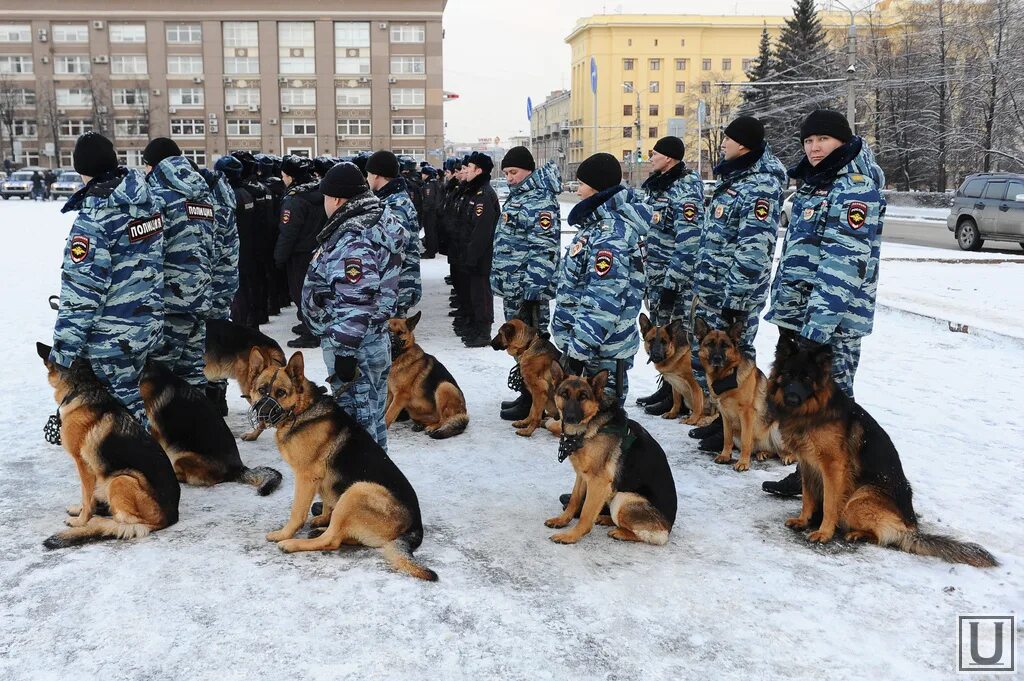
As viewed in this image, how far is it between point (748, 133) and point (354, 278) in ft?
10.3

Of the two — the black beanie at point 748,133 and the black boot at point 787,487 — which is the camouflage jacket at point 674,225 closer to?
the black beanie at point 748,133

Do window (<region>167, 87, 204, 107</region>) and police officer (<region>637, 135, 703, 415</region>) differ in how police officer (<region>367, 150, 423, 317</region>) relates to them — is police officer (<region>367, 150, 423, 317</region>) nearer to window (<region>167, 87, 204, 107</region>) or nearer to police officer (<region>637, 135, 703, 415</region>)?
police officer (<region>637, 135, 703, 415</region>)

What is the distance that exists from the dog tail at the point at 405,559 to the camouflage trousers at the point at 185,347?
9.06 ft

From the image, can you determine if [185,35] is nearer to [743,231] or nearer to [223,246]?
[223,246]

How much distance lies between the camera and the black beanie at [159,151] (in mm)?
6074

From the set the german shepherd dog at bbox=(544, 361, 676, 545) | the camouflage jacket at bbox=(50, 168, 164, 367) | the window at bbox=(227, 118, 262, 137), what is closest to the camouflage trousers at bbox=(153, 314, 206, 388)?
the camouflage jacket at bbox=(50, 168, 164, 367)

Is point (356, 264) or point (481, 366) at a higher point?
point (356, 264)

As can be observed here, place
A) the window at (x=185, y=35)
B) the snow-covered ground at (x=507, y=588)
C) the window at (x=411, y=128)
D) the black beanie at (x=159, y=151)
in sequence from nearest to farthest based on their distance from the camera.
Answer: the snow-covered ground at (x=507, y=588) < the black beanie at (x=159, y=151) < the window at (x=185, y=35) < the window at (x=411, y=128)

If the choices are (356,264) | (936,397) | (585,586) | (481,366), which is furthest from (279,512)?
(936,397)

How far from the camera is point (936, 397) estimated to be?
705 centimetres

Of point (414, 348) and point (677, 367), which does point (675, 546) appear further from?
point (414, 348)

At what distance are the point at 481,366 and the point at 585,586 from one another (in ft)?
16.3

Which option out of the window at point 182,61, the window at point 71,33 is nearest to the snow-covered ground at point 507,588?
the window at point 182,61

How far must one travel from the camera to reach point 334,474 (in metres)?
4.05
